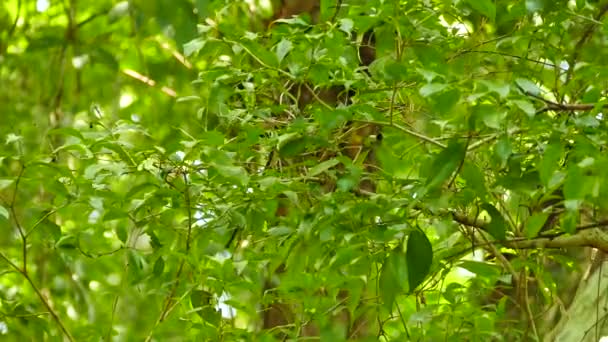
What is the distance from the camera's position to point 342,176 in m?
1.78

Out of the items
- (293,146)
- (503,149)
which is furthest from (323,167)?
(503,149)

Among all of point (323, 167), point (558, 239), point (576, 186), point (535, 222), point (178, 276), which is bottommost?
point (178, 276)

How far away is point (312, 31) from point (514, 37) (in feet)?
1.34

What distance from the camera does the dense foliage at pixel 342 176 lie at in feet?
5.21

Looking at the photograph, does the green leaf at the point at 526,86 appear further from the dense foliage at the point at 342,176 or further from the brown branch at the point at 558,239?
the brown branch at the point at 558,239

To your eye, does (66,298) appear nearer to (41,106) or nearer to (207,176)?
(41,106)

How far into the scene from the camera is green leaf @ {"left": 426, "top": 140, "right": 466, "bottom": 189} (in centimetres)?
144

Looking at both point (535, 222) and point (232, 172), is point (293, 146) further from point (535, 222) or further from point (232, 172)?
point (535, 222)

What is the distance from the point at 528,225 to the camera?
5.69 ft

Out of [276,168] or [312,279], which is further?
[276,168]

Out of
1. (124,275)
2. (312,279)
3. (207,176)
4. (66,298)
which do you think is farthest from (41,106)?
(312,279)

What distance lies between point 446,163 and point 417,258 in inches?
6.9

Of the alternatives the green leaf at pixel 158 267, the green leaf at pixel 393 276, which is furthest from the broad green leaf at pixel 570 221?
the green leaf at pixel 158 267

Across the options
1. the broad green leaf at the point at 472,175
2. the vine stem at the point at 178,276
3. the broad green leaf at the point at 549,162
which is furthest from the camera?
the vine stem at the point at 178,276
